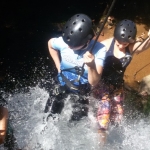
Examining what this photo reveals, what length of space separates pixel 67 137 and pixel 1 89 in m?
1.78

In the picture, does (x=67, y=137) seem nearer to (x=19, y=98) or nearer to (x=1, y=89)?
(x=19, y=98)

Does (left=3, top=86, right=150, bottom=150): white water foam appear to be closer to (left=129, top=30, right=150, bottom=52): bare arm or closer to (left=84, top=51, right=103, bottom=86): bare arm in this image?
(left=84, top=51, right=103, bottom=86): bare arm

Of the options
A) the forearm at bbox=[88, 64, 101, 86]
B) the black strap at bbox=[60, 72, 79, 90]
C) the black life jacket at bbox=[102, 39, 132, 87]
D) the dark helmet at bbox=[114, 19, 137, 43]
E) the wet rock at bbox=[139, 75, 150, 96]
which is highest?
the dark helmet at bbox=[114, 19, 137, 43]

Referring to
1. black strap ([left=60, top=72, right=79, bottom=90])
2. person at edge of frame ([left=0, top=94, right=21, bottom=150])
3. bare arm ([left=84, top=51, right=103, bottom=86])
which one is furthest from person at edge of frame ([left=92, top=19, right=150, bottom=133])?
person at edge of frame ([left=0, top=94, right=21, bottom=150])

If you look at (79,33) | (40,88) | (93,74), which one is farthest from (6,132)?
(40,88)

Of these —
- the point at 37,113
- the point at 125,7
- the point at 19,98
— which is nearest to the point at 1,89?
the point at 19,98

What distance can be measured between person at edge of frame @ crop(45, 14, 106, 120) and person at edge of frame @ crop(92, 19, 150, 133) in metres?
0.35

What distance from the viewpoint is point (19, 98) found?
5.38 metres

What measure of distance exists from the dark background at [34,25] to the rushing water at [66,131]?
3.59ft

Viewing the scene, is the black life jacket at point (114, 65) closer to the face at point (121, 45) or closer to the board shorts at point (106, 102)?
the face at point (121, 45)

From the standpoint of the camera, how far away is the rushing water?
14.6ft

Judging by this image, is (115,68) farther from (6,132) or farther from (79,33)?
(6,132)

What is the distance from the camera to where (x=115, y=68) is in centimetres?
390

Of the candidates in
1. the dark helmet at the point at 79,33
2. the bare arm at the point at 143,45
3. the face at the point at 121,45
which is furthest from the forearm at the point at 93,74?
the bare arm at the point at 143,45
